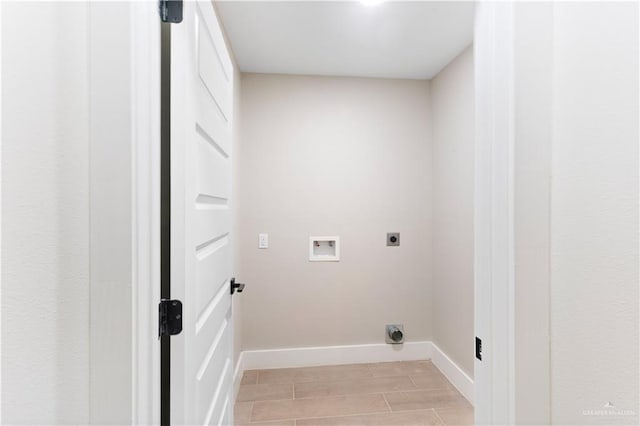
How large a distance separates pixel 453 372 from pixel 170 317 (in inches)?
92.0

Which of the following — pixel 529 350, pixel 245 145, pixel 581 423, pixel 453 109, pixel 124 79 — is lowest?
pixel 581 423

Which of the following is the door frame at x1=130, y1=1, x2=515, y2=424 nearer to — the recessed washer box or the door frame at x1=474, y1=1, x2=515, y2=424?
the door frame at x1=474, y1=1, x2=515, y2=424

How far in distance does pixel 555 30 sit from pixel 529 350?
76cm

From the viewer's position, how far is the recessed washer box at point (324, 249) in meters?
2.76

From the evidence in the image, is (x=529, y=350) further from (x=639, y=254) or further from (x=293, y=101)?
(x=293, y=101)

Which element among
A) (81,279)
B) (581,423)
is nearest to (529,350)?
(581,423)

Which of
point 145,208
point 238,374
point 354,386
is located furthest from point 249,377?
point 145,208

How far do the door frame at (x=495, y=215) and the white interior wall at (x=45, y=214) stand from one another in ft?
3.12

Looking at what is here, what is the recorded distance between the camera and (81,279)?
698 millimetres

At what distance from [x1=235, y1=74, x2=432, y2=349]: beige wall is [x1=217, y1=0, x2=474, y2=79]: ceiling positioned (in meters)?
0.21

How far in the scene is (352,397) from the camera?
7.40 feet

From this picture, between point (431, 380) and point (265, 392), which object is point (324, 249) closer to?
point (265, 392)

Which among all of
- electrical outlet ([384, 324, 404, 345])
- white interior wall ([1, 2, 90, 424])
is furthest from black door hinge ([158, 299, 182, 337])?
electrical outlet ([384, 324, 404, 345])

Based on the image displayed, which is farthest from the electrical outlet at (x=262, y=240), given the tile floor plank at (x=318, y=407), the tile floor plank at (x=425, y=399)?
the tile floor plank at (x=425, y=399)
